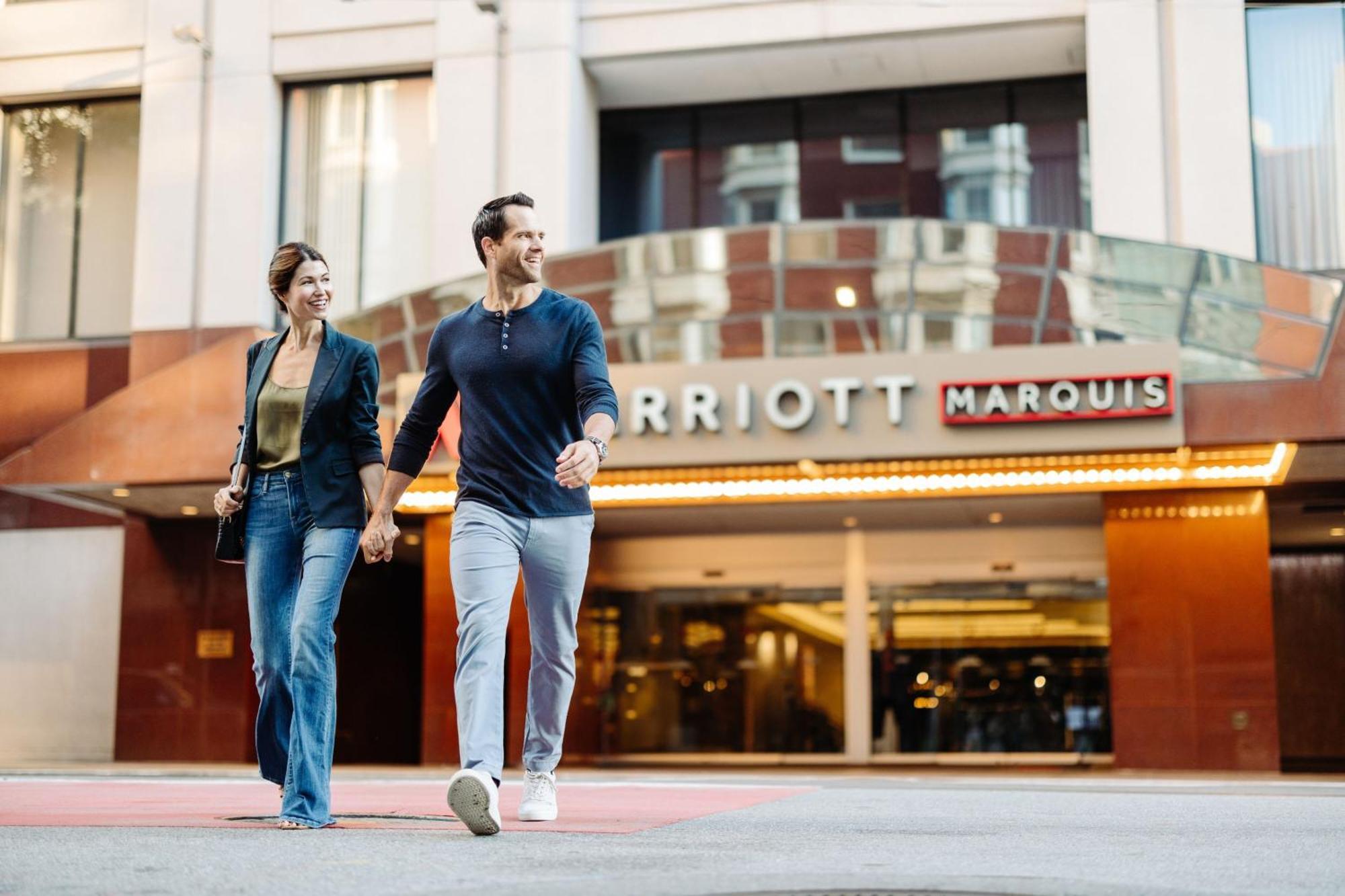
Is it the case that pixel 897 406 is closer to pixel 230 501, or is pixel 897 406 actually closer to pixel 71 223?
pixel 230 501

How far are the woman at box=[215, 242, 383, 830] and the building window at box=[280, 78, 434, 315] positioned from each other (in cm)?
1407

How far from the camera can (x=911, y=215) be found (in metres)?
19.4

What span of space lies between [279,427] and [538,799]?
60.0 inches

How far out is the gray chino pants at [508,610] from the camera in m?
5.17

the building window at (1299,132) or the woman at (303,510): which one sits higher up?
the building window at (1299,132)

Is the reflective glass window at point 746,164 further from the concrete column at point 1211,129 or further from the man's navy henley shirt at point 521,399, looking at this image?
the man's navy henley shirt at point 521,399

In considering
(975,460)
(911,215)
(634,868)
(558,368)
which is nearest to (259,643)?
(558,368)

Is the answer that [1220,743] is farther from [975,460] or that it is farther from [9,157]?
[9,157]

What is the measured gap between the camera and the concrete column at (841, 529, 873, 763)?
18.4m

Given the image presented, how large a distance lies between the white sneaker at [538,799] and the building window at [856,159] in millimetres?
13879

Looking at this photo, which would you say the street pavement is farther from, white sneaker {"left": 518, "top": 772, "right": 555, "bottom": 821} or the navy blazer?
the navy blazer

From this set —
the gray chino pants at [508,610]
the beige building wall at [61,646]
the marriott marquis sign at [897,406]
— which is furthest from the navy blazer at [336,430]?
the beige building wall at [61,646]

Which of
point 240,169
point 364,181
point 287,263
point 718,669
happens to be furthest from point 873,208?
point 287,263

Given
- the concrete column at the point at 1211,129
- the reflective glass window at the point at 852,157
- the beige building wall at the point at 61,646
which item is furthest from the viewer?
the beige building wall at the point at 61,646
